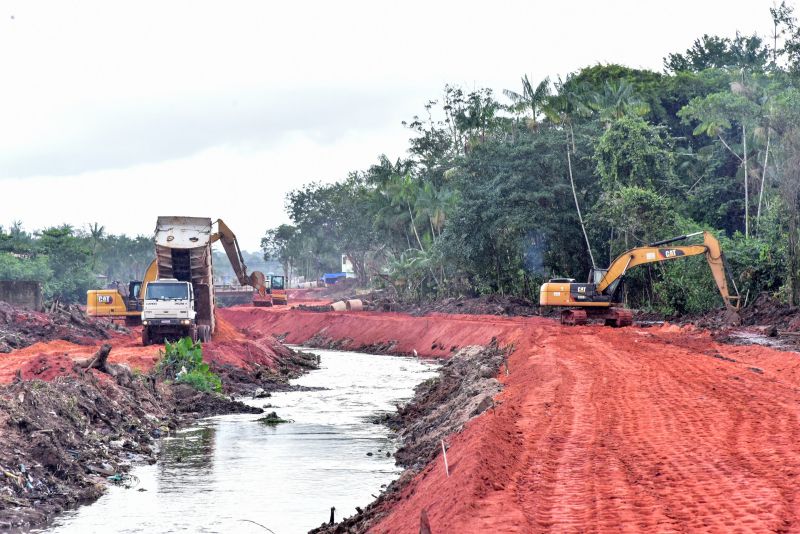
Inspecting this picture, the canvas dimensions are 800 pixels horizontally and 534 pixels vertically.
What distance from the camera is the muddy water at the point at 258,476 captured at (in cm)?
1379

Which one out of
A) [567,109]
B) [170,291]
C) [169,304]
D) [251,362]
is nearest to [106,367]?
[169,304]

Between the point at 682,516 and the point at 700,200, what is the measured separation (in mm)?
50260

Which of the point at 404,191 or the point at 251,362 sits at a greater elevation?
the point at 404,191

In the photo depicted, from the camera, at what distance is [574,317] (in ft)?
133

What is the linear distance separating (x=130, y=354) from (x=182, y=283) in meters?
3.47

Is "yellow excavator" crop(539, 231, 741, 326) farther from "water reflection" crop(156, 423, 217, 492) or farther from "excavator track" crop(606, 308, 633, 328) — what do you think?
"water reflection" crop(156, 423, 217, 492)

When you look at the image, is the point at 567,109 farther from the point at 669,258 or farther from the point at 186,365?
the point at 186,365

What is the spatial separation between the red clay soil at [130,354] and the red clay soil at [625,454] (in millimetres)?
12759

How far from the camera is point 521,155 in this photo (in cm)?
5638

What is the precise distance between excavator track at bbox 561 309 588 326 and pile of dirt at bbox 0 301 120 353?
20.9m

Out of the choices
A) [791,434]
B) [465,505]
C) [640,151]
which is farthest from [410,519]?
[640,151]

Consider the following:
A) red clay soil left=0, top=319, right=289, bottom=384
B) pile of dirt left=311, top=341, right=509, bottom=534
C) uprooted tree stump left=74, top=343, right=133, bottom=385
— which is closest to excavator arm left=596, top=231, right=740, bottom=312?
pile of dirt left=311, top=341, right=509, bottom=534

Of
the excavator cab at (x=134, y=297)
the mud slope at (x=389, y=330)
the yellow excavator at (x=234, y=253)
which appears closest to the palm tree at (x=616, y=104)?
the mud slope at (x=389, y=330)

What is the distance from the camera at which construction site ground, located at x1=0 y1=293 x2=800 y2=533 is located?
881 cm
